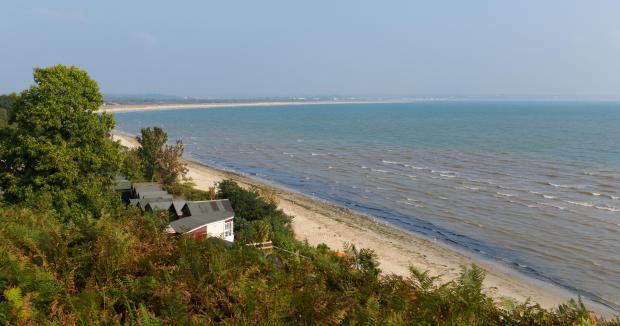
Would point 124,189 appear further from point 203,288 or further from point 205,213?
point 203,288

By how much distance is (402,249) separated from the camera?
98.7 feet

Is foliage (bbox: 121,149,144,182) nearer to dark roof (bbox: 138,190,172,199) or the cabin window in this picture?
dark roof (bbox: 138,190,172,199)

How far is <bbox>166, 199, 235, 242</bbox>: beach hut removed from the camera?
2358cm

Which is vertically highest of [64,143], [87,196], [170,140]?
[64,143]

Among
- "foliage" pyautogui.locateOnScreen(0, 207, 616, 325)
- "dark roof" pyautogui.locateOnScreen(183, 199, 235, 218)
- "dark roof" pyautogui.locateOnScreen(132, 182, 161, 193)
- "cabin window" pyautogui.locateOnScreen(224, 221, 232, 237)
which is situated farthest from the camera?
"dark roof" pyautogui.locateOnScreen(132, 182, 161, 193)

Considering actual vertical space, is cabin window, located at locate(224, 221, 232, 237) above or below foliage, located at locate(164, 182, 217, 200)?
above

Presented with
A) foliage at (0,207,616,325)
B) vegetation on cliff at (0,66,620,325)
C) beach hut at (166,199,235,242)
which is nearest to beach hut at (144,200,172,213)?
beach hut at (166,199,235,242)

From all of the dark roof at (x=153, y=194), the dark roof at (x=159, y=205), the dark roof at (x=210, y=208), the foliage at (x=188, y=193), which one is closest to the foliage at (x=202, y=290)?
the dark roof at (x=210, y=208)

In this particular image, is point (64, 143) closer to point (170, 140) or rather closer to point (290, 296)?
point (290, 296)

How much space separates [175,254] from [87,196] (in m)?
17.4

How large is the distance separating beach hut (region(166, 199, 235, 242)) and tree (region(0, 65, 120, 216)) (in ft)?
14.4

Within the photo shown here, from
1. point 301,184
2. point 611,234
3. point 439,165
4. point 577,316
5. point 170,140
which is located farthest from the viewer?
point 170,140

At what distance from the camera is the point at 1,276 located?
17.9 ft

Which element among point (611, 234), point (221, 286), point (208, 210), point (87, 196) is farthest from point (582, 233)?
point (221, 286)
